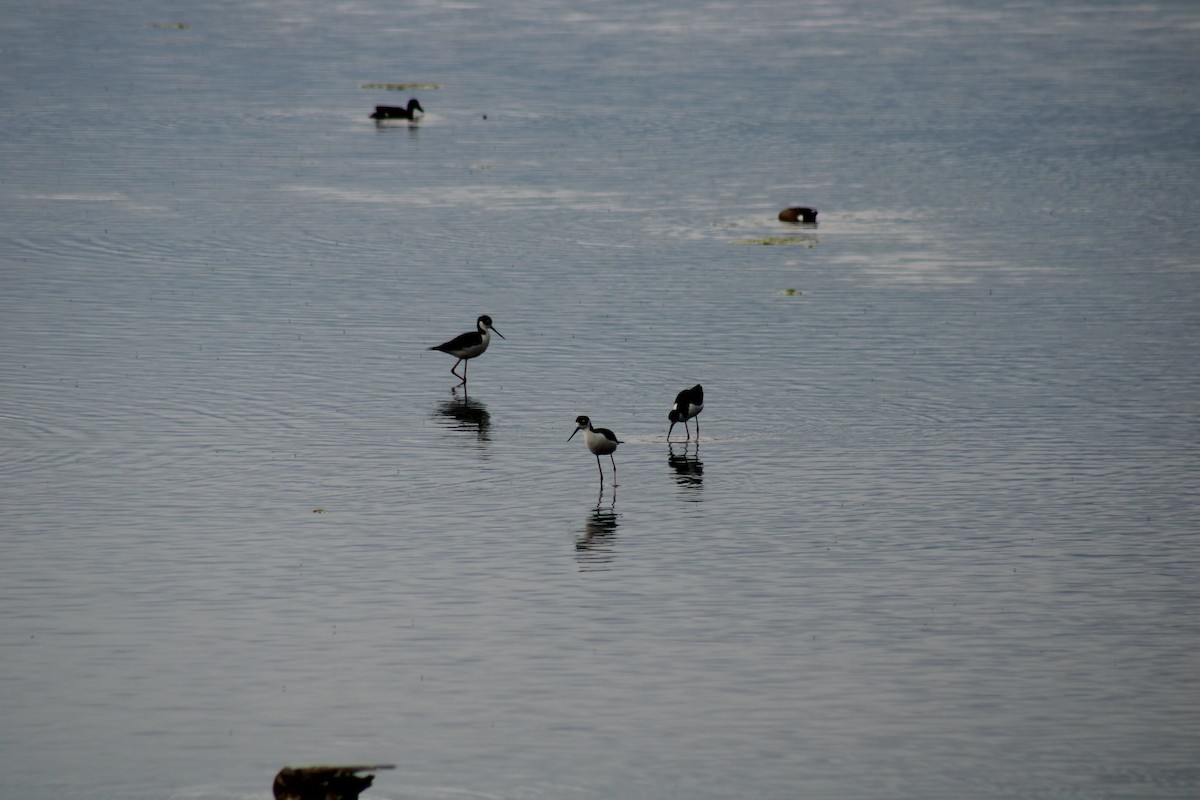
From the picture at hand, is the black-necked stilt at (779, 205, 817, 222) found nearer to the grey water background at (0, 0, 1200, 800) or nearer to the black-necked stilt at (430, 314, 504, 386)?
the grey water background at (0, 0, 1200, 800)

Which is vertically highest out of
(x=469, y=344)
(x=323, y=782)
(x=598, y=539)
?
(x=469, y=344)

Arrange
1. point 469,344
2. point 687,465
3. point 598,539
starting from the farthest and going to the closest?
point 469,344, point 687,465, point 598,539

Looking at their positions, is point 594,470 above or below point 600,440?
below

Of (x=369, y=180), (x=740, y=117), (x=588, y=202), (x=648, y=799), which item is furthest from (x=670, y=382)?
(x=740, y=117)

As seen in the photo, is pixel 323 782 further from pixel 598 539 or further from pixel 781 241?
pixel 781 241

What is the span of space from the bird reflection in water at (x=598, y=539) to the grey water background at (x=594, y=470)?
99 millimetres

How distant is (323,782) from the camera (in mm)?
15023

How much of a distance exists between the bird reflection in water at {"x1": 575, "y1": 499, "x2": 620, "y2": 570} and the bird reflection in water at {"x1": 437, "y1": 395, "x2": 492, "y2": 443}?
4.85 metres

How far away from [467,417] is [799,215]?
2231cm

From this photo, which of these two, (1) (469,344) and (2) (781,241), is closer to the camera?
(1) (469,344)

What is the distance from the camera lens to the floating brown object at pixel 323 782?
14977mm

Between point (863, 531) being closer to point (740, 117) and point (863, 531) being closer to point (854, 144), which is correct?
point (854, 144)

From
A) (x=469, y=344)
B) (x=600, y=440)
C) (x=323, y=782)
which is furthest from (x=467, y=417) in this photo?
(x=323, y=782)

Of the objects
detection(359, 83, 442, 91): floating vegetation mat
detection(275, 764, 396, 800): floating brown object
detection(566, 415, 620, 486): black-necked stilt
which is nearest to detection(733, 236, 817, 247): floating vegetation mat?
detection(566, 415, 620, 486): black-necked stilt
